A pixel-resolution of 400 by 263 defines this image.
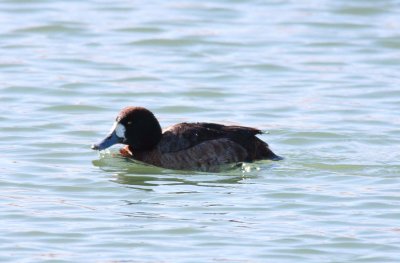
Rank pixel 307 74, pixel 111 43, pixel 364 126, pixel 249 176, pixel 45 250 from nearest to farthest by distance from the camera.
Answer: pixel 45 250 → pixel 249 176 → pixel 364 126 → pixel 307 74 → pixel 111 43

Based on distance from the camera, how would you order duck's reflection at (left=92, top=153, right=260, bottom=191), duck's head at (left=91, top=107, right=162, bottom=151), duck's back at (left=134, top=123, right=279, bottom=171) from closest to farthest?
duck's reflection at (left=92, top=153, right=260, bottom=191) < duck's back at (left=134, top=123, right=279, bottom=171) < duck's head at (left=91, top=107, right=162, bottom=151)

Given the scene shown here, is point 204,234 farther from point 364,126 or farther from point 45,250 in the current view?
point 364,126

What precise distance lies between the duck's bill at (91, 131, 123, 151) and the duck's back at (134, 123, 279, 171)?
0.94 feet

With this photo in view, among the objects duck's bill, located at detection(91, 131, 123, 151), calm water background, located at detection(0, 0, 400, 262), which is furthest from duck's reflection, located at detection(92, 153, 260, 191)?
duck's bill, located at detection(91, 131, 123, 151)

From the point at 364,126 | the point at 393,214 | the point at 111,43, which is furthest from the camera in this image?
the point at 111,43

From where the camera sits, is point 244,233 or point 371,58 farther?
point 371,58

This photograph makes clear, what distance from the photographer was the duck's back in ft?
43.4

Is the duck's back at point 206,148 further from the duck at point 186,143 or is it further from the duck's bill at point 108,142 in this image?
the duck's bill at point 108,142

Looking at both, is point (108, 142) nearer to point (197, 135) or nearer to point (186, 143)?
point (186, 143)

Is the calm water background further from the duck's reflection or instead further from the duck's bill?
the duck's bill

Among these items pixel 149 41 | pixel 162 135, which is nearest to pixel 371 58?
pixel 149 41

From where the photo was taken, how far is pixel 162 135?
13531mm

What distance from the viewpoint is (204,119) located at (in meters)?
15.5

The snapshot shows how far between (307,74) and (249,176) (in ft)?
17.4
